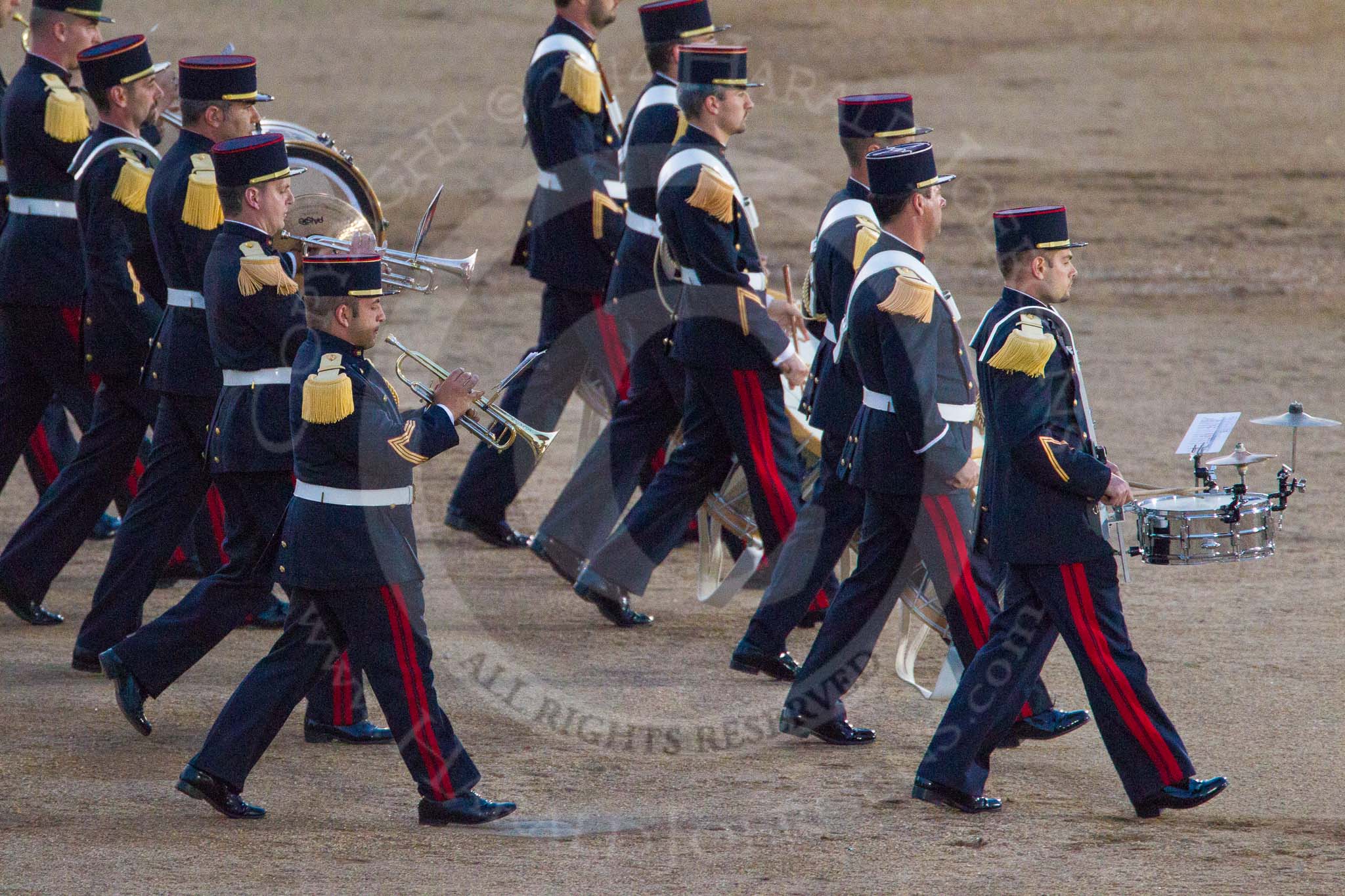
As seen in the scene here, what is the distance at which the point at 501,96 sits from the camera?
611 inches

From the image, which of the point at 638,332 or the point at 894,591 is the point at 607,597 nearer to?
the point at 638,332

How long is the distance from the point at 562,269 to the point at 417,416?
8.20 ft

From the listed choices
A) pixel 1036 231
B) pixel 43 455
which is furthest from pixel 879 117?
pixel 43 455

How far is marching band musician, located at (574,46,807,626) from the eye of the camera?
5812mm

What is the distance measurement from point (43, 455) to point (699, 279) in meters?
2.58

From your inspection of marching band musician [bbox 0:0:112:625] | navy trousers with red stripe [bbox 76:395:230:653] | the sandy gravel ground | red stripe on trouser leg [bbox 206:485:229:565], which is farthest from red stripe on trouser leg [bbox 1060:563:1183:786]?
marching band musician [bbox 0:0:112:625]

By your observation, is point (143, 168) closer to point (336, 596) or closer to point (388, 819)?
point (336, 596)

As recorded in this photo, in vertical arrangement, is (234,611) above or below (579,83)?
below

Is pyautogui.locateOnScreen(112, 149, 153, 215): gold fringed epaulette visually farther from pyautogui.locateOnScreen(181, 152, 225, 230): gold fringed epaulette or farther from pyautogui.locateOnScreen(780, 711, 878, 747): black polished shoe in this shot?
pyautogui.locateOnScreen(780, 711, 878, 747): black polished shoe

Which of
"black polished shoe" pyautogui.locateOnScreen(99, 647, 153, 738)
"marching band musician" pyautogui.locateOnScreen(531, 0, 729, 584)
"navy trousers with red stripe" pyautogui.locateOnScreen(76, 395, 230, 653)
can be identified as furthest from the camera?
"marching band musician" pyautogui.locateOnScreen(531, 0, 729, 584)

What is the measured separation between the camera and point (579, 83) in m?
6.91

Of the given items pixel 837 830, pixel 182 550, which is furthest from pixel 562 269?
pixel 837 830

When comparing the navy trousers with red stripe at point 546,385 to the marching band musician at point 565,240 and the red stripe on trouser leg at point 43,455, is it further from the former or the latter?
the red stripe on trouser leg at point 43,455

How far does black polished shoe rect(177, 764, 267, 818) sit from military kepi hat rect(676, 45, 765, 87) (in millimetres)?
2594
